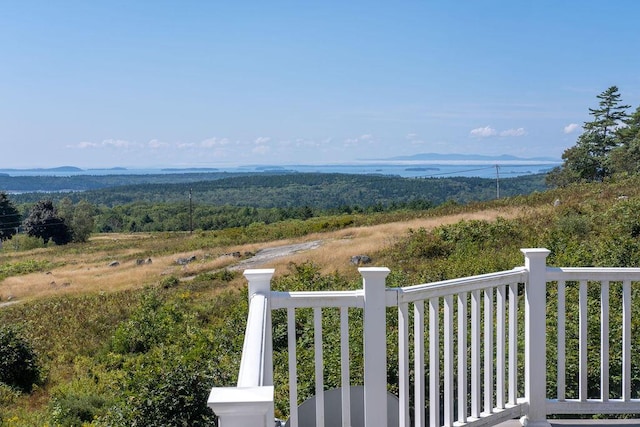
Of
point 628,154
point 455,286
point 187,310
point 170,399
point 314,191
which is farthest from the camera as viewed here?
point 314,191

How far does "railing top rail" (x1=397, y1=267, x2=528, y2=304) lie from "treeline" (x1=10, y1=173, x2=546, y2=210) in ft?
202

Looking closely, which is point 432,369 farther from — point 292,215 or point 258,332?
point 292,215

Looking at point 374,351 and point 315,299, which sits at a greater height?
point 315,299

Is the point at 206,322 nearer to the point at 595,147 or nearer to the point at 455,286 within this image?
the point at 455,286

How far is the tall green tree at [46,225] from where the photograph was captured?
59.0 meters

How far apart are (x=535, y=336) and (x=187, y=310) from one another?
8.92 meters

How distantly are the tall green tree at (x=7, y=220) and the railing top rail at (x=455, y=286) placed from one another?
217 feet

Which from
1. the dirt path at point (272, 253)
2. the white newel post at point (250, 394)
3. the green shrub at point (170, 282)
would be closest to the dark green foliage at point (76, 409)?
the white newel post at point (250, 394)

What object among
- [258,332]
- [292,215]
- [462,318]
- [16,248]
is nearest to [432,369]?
[462,318]

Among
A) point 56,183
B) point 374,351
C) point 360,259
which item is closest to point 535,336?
point 374,351

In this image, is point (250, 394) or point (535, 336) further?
point (535, 336)

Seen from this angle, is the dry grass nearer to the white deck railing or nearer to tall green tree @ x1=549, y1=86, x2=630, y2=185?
the white deck railing

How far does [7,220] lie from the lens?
62531 mm

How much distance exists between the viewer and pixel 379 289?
2811 mm
